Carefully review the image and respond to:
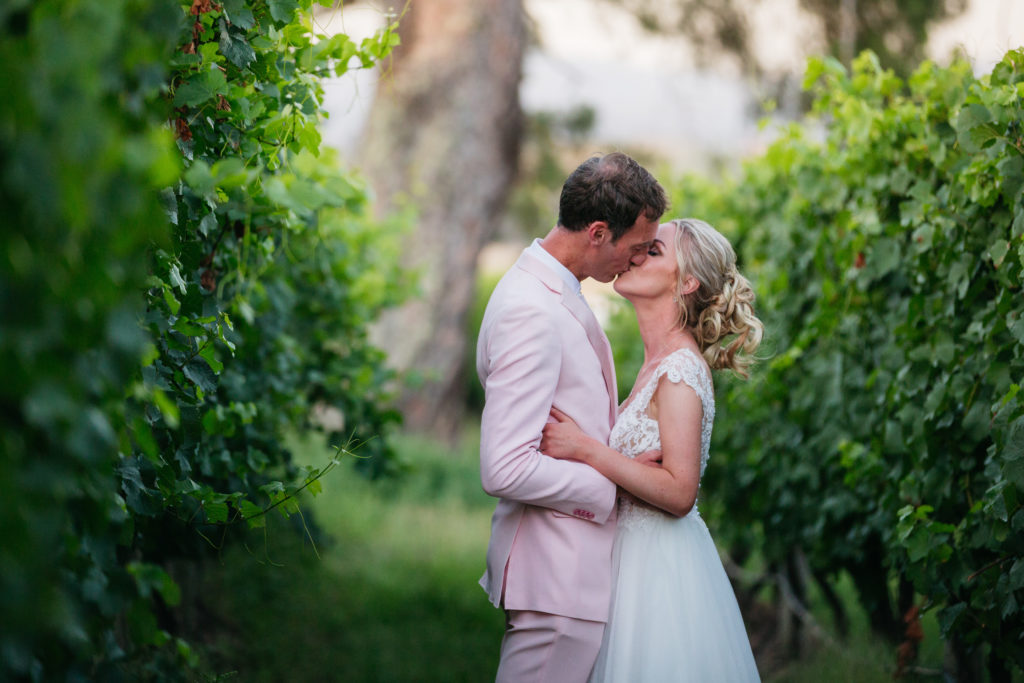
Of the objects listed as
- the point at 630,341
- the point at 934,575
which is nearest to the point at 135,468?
the point at 934,575

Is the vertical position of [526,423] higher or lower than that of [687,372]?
lower

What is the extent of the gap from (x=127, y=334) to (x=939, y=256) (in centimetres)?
286

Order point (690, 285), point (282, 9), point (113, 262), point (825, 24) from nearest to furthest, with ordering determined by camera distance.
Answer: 1. point (113, 262)
2. point (282, 9)
3. point (690, 285)
4. point (825, 24)

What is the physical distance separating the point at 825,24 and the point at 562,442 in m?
12.8

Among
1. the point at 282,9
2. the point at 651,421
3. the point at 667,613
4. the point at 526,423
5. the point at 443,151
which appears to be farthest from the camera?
the point at 443,151

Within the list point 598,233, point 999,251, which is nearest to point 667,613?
point 598,233

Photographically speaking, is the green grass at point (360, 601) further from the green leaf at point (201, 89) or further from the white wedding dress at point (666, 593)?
the green leaf at point (201, 89)

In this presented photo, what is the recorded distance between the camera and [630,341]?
21.7 ft

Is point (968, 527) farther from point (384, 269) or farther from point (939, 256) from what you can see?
point (384, 269)

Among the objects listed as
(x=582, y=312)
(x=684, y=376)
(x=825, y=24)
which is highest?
(x=825, y=24)

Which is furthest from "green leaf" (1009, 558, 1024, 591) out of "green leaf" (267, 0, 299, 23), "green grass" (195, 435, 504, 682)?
"green grass" (195, 435, 504, 682)

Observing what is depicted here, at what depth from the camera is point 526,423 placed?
2.38 metres

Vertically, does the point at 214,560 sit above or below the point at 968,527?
above

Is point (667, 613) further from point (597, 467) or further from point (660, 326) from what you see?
point (660, 326)
